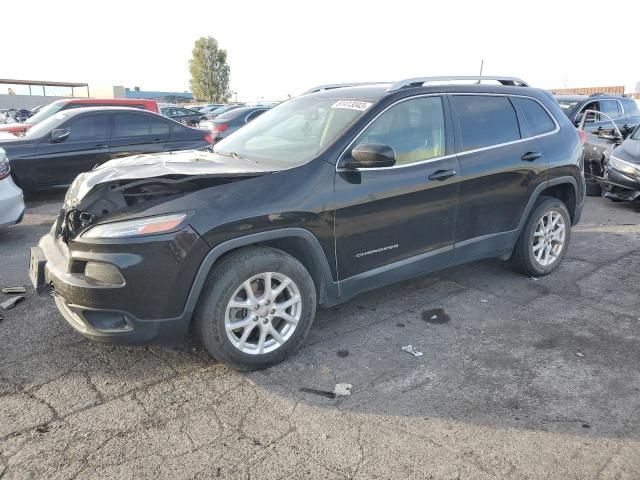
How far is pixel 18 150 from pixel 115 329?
6.47 m

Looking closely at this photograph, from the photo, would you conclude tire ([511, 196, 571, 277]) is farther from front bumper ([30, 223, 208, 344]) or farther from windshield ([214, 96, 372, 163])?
front bumper ([30, 223, 208, 344])

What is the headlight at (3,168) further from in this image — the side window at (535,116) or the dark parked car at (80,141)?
the side window at (535,116)

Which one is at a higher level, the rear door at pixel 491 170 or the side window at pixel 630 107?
the side window at pixel 630 107

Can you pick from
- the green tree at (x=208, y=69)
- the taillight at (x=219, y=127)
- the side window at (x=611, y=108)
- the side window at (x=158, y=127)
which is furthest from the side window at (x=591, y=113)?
the green tree at (x=208, y=69)

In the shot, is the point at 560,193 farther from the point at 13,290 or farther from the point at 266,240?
the point at 13,290

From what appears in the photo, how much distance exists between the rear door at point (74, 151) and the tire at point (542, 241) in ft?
20.7

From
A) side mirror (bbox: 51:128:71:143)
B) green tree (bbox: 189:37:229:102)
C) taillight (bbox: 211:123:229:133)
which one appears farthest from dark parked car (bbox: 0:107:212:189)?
green tree (bbox: 189:37:229:102)

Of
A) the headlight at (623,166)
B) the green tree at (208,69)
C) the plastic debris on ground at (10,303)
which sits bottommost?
the plastic debris on ground at (10,303)

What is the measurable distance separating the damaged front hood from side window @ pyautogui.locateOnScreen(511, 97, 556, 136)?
263 centimetres

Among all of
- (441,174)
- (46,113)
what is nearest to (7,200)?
(441,174)

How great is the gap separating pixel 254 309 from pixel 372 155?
4.10ft

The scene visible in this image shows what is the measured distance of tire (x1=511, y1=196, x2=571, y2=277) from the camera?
480 centimetres

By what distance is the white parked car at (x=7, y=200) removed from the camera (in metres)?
5.71

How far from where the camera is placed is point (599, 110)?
11.0 metres
